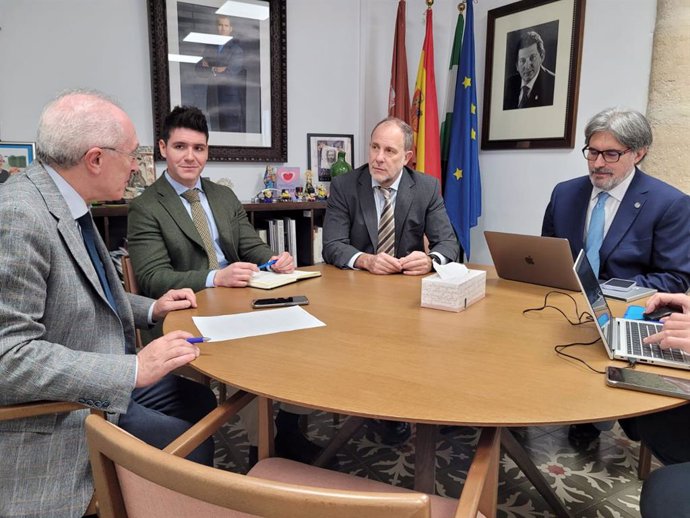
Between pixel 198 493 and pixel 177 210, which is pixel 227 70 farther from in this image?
pixel 198 493

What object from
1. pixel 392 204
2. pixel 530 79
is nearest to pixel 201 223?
pixel 392 204

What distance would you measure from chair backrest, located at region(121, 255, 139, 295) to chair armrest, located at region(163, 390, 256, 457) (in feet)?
3.32

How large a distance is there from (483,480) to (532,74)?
3073 millimetres

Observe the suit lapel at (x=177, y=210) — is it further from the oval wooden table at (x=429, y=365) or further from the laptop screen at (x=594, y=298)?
the laptop screen at (x=594, y=298)

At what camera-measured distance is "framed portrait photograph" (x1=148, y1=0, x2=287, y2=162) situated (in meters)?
3.07

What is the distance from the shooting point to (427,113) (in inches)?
141

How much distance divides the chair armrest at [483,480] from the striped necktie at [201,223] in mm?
1514

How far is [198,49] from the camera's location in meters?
3.17

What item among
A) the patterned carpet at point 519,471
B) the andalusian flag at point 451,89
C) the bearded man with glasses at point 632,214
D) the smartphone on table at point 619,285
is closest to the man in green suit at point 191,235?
the patterned carpet at point 519,471

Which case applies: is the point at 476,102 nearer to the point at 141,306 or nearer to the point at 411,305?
the point at 411,305

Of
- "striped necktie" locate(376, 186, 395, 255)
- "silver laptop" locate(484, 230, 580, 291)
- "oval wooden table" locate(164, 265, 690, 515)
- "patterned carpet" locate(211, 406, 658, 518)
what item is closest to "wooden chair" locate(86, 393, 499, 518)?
"oval wooden table" locate(164, 265, 690, 515)

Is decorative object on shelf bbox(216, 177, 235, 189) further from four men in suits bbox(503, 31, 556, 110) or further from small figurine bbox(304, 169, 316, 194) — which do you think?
four men in suits bbox(503, 31, 556, 110)

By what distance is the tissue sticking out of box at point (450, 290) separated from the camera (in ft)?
5.09

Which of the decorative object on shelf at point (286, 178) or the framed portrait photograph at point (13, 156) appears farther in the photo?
the decorative object on shelf at point (286, 178)
